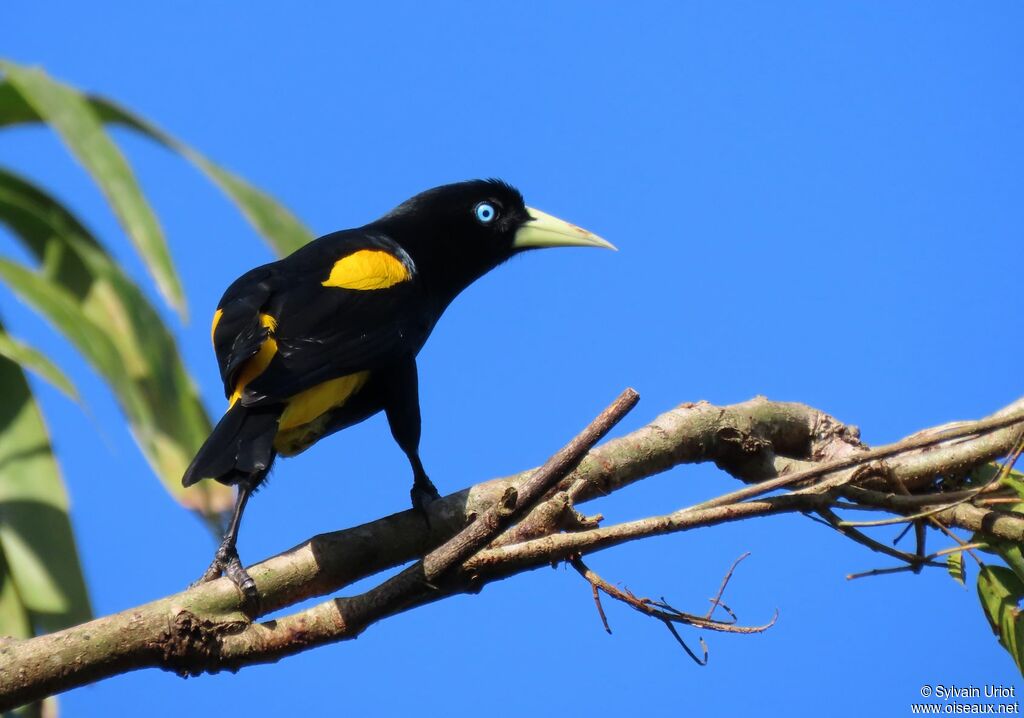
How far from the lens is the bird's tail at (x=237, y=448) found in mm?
3082

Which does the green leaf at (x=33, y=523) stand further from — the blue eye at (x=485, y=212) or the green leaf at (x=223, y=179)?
the blue eye at (x=485, y=212)

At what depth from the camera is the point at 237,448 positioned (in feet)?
10.4

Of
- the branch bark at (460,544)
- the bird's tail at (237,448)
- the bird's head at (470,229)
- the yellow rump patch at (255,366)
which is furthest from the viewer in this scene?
the bird's head at (470,229)

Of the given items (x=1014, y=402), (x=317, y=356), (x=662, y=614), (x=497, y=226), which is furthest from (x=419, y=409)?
(x=1014, y=402)

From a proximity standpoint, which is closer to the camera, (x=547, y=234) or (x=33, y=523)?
(x=33, y=523)

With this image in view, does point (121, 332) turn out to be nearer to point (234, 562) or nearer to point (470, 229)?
point (470, 229)

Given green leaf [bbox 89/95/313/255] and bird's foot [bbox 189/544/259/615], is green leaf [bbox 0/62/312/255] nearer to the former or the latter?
green leaf [bbox 89/95/313/255]

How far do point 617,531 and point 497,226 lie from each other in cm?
257

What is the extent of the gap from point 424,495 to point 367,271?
867 millimetres

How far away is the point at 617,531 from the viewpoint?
262 centimetres

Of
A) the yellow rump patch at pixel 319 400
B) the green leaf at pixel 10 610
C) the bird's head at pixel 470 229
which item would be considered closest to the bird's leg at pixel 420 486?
the yellow rump patch at pixel 319 400

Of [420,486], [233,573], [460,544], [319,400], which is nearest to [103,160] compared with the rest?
[319,400]

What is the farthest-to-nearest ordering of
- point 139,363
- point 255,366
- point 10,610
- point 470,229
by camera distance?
point 139,363
point 470,229
point 10,610
point 255,366

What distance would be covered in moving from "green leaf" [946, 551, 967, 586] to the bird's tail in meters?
1.77
